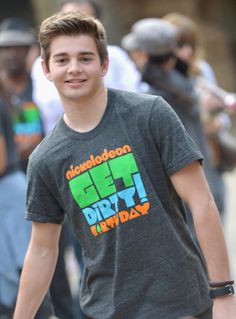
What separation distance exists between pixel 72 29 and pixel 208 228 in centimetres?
84

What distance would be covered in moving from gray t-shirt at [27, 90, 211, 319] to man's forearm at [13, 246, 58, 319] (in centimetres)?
26

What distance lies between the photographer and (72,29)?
3.65m

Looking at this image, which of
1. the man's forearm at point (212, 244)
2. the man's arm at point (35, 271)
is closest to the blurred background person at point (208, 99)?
the man's arm at point (35, 271)

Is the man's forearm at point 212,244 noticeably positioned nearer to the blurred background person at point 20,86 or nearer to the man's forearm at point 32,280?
the man's forearm at point 32,280

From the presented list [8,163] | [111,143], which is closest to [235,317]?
[111,143]

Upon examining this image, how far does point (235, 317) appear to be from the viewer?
→ 3494mm

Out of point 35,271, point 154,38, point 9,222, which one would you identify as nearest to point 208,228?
point 35,271

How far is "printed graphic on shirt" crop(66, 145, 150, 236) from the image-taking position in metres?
3.63

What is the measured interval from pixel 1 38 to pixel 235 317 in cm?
434

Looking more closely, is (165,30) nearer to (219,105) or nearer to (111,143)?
(219,105)

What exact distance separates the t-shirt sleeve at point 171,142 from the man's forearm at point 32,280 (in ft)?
2.12

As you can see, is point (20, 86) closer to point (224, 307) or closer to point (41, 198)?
point (41, 198)

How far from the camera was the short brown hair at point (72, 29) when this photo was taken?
3.65 metres

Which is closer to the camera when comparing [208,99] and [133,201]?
[133,201]
